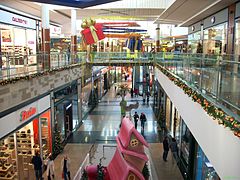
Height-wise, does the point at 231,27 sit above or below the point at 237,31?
above

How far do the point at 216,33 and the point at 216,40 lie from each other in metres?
0.48

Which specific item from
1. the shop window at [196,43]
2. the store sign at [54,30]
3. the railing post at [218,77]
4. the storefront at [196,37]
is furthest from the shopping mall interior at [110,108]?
the store sign at [54,30]

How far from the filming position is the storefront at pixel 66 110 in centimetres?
1603

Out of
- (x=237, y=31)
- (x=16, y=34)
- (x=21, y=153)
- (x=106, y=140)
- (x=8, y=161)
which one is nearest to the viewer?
(x=8, y=161)

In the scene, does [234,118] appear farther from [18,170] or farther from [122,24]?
[122,24]

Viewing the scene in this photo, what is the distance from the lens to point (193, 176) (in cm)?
1145

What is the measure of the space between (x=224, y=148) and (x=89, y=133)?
14.8 metres

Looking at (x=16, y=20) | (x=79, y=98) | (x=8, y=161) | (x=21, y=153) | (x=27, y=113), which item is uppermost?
(x=16, y=20)

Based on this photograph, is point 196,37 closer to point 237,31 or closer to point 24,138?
point 237,31

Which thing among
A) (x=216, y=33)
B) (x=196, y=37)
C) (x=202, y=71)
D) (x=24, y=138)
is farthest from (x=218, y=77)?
(x=196, y=37)

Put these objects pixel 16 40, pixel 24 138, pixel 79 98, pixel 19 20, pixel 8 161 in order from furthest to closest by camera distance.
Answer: pixel 79 98, pixel 16 40, pixel 19 20, pixel 24 138, pixel 8 161

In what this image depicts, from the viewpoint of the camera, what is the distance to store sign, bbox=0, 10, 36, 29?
56.6ft

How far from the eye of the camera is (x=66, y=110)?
1823 centimetres

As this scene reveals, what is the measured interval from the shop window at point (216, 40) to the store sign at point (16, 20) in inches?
526
